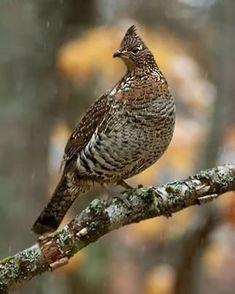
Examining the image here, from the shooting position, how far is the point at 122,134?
3.90 meters

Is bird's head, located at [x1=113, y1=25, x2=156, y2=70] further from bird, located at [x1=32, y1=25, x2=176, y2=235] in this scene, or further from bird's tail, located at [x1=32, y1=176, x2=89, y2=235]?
bird's tail, located at [x1=32, y1=176, x2=89, y2=235]

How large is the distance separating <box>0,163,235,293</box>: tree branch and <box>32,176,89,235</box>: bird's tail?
52cm

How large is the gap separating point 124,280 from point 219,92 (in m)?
7.06

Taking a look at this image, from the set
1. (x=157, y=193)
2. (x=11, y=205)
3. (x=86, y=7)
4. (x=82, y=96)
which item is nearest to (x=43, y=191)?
(x=11, y=205)

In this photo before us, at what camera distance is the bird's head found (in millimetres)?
4047

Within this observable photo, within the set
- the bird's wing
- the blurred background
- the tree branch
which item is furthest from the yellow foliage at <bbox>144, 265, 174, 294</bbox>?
the tree branch

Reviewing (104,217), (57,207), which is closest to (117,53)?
(57,207)

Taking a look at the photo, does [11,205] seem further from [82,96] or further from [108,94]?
[108,94]

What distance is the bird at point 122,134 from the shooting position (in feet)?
12.7

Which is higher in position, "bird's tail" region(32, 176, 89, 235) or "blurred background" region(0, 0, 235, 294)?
"blurred background" region(0, 0, 235, 294)

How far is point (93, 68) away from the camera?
265 inches

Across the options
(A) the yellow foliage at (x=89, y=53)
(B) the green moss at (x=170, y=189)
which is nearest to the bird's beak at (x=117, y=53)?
(B) the green moss at (x=170, y=189)

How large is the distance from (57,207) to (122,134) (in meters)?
0.48

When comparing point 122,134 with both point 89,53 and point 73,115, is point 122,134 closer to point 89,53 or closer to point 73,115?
point 89,53
